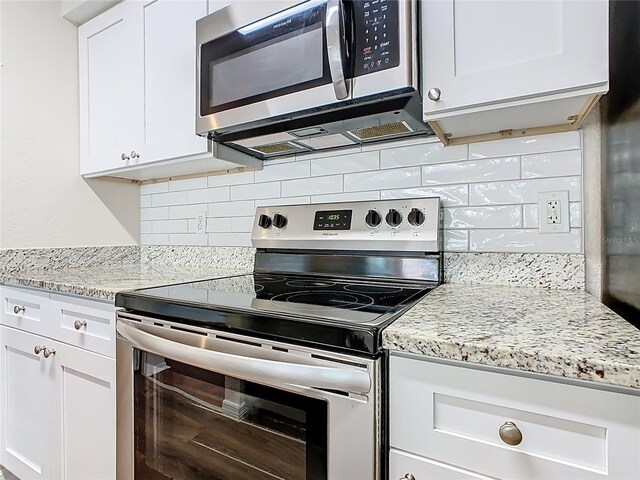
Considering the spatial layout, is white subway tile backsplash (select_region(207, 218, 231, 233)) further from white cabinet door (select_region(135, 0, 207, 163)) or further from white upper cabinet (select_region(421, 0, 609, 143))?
white upper cabinet (select_region(421, 0, 609, 143))

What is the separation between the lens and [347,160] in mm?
1453

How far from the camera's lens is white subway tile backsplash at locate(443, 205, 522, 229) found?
1.16 m

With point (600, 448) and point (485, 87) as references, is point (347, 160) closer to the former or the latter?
point (485, 87)

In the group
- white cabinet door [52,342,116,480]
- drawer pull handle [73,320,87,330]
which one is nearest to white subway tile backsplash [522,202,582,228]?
white cabinet door [52,342,116,480]

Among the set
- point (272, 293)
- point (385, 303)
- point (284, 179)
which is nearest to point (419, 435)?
point (385, 303)

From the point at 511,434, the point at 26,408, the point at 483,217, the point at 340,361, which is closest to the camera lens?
the point at 511,434

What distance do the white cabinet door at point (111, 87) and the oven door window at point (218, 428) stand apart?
108 centimetres

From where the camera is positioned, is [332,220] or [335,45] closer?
[335,45]

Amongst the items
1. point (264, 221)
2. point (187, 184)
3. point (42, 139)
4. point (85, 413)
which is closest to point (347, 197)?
point (264, 221)

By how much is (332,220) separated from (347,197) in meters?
0.13

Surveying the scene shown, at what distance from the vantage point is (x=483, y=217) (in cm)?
120

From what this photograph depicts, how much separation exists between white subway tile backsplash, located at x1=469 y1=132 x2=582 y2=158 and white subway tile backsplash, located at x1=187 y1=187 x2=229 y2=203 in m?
1.14

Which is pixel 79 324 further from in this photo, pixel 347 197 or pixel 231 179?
pixel 347 197

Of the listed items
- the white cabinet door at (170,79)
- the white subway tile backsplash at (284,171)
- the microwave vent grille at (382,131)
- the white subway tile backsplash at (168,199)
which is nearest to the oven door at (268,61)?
the white cabinet door at (170,79)
